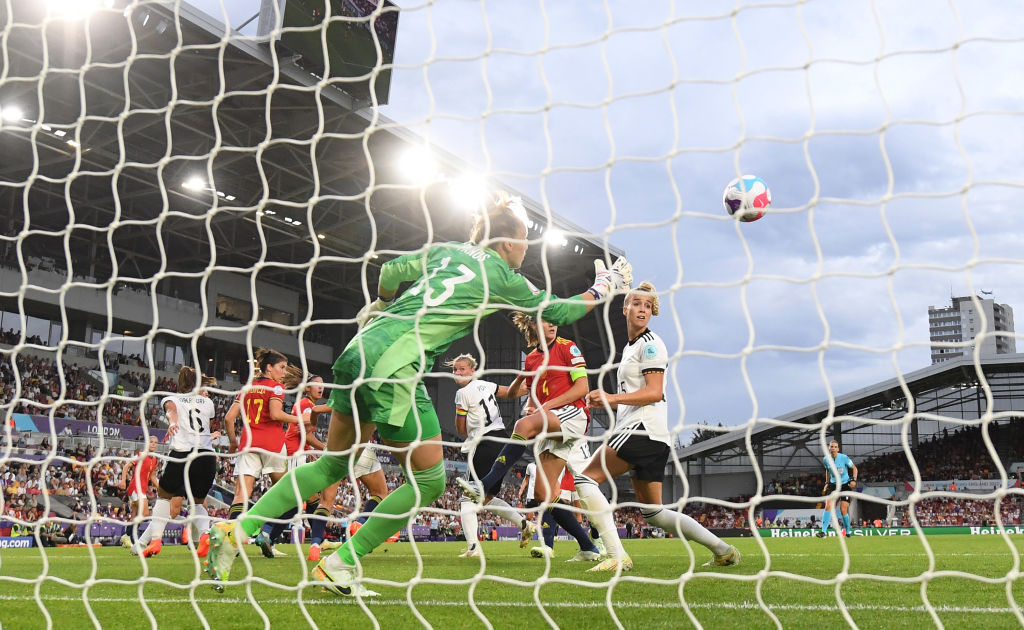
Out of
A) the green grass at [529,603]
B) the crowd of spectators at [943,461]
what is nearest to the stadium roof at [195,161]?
the green grass at [529,603]

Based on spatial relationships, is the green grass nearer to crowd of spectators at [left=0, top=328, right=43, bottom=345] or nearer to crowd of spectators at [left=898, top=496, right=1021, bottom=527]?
crowd of spectators at [left=0, top=328, right=43, bottom=345]

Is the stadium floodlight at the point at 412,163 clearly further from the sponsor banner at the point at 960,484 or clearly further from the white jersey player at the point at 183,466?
the sponsor banner at the point at 960,484

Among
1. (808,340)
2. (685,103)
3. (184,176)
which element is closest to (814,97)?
(685,103)

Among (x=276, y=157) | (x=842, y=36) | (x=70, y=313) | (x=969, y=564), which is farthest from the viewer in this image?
(x=70, y=313)

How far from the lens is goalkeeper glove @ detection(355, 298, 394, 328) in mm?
3656

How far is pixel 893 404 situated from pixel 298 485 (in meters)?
36.4

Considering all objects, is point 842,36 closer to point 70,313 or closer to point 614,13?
point 614,13

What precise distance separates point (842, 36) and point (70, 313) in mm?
31113

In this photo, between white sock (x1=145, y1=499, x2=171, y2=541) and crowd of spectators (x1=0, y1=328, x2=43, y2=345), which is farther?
crowd of spectators (x1=0, y1=328, x2=43, y2=345)

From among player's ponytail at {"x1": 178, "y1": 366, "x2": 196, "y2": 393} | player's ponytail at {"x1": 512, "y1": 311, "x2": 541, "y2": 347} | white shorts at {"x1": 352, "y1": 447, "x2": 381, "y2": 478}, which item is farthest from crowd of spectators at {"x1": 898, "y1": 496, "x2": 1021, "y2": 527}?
player's ponytail at {"x1": 178, "y1": 366, "x2": 196, "y2": 393}

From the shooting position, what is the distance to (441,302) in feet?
12.0

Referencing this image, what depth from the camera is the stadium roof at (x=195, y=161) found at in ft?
59.2

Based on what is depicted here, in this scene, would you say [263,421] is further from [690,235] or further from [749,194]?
[690,235]

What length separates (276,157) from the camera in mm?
23141
